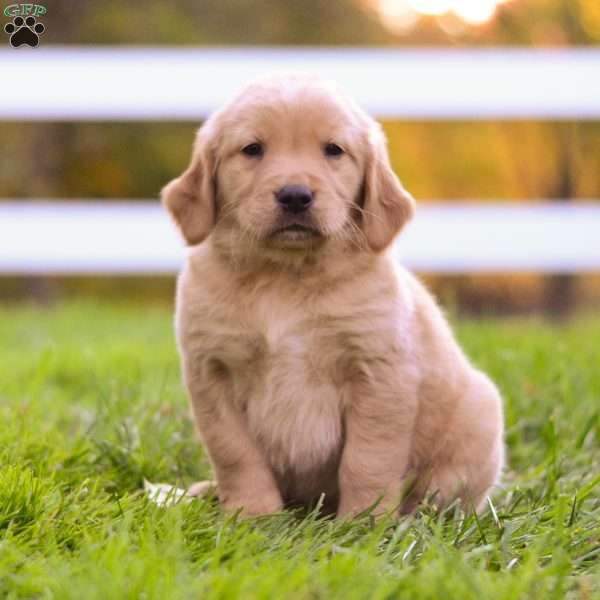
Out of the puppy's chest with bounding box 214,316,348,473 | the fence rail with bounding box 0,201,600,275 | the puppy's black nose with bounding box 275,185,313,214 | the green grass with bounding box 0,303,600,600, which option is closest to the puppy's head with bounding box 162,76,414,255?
the puppy's black nose with bounding box 275,185,313,214

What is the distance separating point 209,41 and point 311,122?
8.07 meters

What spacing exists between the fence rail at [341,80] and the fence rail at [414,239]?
66 centimetres

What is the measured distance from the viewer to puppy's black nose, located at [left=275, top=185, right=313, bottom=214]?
253 centimetres

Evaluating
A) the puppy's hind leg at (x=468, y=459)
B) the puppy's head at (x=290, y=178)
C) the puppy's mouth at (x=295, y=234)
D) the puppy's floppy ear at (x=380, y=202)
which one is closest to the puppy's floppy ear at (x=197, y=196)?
the puppy's head at (x=290, y=178)

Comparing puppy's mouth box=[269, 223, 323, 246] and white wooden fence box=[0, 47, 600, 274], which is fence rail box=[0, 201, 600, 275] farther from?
puppy's mouth box=[269, 223, 323, 246]

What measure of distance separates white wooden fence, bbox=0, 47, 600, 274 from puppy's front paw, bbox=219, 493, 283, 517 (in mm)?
4318

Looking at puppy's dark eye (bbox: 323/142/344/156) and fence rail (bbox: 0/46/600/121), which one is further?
fence rail (bbox: 0/46/600/121)

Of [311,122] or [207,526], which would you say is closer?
[207,526]

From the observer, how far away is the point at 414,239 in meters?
6.89

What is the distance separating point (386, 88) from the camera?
22.7 ft

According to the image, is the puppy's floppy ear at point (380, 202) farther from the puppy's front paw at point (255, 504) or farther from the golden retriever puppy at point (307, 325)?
the puppy's front paw at point (255, 504)

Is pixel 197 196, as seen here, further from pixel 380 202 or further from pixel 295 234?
pixel 380 202

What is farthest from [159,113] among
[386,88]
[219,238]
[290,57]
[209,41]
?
[219,238]

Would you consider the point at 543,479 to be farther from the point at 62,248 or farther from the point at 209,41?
the point at 209,41
